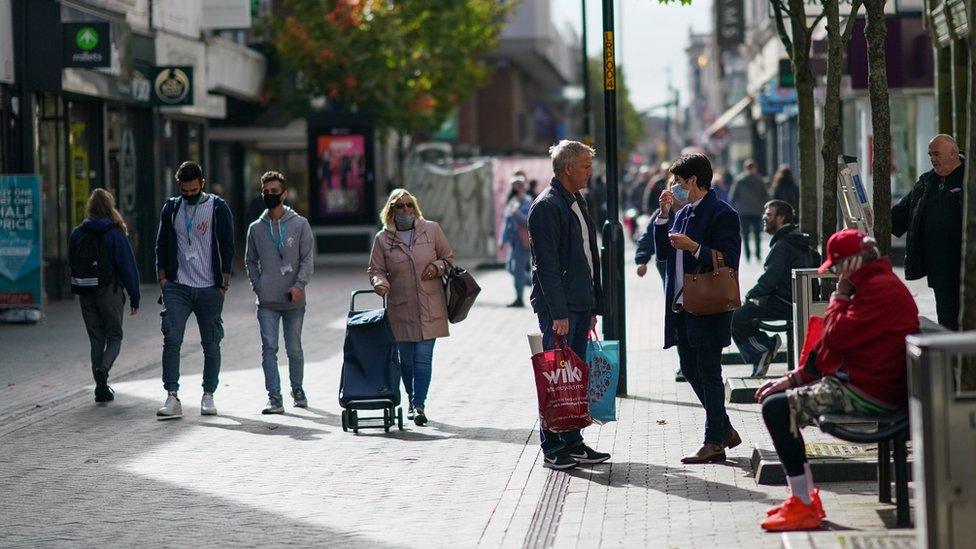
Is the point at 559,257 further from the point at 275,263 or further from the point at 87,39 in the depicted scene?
the point at 87,39

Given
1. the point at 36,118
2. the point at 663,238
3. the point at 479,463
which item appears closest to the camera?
the point at 479,463

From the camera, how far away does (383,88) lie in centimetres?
3556

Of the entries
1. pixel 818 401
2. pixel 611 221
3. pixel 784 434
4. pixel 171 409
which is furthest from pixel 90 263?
pixel 818 401

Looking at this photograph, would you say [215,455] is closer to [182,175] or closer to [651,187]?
[182,175]

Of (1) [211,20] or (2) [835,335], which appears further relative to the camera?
(1) [211,20]

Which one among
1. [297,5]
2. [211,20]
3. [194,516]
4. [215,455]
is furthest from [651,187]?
[194,516]

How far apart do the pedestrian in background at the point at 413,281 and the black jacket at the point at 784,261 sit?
2532mm

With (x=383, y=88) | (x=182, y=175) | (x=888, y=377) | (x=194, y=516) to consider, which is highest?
(x=383, y=88)

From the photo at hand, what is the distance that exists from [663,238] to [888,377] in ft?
11.9

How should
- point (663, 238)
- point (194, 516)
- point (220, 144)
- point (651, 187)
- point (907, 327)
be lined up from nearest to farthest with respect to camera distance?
point (907, 327), point (194, 516), point (663, 238), point (651, 187), point (220, 144)

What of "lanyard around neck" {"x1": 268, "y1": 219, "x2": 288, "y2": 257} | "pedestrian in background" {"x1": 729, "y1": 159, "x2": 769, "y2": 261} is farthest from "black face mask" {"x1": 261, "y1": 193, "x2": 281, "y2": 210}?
"pedestrian in background" {"x1": 729, "y1": 159, "x2": 769, "y2": 261}

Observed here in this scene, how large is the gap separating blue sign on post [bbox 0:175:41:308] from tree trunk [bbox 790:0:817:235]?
972cm

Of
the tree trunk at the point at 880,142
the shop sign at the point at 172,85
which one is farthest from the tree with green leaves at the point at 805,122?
the shop sign at the point at 172,85

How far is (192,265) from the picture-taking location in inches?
461
